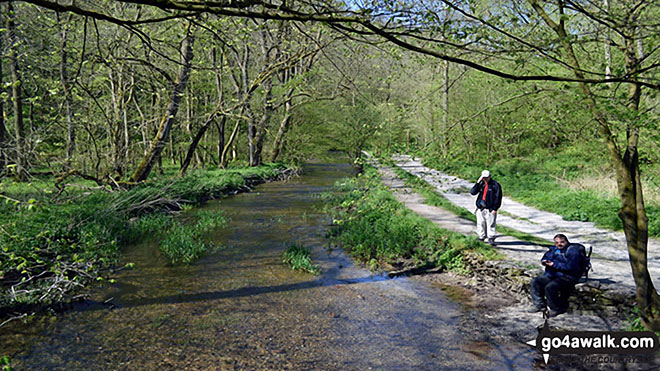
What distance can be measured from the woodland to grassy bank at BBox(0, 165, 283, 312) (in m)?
0.16

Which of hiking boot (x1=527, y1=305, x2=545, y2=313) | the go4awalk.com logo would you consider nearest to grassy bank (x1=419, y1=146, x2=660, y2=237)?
hiking boot (x1=527, y1=305, x2=545, y2=313)

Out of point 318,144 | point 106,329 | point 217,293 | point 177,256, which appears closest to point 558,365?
point 217,293

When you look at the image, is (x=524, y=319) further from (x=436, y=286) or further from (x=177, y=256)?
(x=177, y=256)

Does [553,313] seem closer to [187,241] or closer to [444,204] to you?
[187,241]

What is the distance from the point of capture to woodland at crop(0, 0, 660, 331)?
4613mm

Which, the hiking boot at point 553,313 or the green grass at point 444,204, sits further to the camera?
the green grass at point 444,204

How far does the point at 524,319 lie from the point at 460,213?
719cm

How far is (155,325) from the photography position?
7.17m

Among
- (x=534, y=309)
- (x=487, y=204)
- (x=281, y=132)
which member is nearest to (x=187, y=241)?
(x=487, y=204)

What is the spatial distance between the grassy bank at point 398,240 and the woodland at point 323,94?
2364 millimetres

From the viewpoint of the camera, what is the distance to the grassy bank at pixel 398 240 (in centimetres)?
1017

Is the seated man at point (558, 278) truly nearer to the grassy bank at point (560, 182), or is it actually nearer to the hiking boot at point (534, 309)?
the hiking boot at point (534, 309)

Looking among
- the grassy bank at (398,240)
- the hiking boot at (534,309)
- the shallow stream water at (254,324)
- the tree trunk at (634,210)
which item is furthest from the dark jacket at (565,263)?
the grassy bank at (398,240)

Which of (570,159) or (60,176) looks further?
(570,159)
